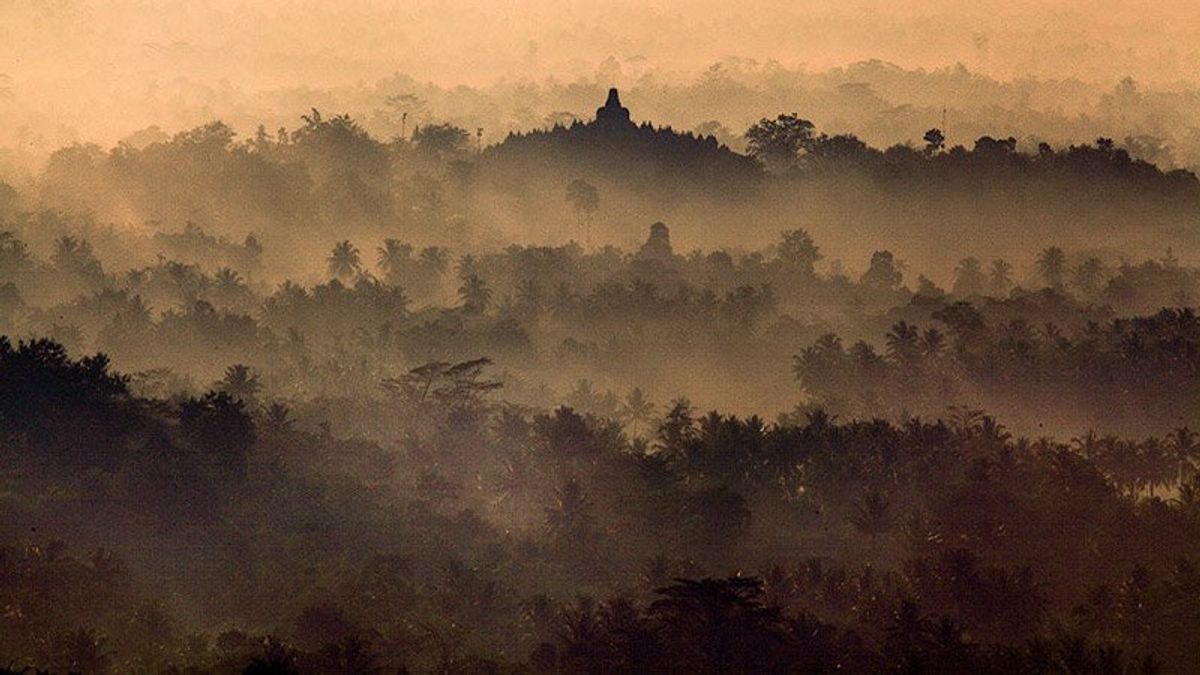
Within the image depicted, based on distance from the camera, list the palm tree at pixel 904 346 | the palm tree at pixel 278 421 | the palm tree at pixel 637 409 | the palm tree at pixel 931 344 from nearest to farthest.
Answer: the palm tree at pixel 278 421
the palm tree at pixel 637 409
the palm tree at pixel 904 346
the palm tree at pixel 931 344

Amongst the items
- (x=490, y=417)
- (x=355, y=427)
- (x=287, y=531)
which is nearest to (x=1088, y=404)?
(x=490, y=417)

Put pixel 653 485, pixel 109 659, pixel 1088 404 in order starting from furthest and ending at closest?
pixel 1088 404 → pixel 653 485 → pixel 109 659

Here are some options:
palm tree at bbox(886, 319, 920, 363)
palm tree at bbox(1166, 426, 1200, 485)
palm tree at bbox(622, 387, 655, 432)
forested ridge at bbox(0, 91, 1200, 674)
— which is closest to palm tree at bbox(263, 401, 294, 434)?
forested ridge at bbox(0, 91, 1200, 674)

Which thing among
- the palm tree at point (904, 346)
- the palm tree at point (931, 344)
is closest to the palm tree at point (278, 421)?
the palm tree at point (904, 346)

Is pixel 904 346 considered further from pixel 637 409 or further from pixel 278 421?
pixel 278 421

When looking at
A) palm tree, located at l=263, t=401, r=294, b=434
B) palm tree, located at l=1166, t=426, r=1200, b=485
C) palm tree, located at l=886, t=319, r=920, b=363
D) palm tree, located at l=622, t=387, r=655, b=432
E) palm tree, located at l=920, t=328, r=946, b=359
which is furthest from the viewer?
palm tree, located at l=920, t=328, r=946, b=359

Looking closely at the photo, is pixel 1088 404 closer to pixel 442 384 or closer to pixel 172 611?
pixel 442 384

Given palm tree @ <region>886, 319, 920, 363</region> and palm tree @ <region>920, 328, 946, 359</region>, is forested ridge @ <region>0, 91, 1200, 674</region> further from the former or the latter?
palm tree @ <region>920, 328, 946, 359</region>

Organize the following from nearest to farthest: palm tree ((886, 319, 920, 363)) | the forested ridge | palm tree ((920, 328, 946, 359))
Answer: the forested ridge, palm tree ((886, 319, 920, 363)), palm tree ((920, 328, 946, 359))

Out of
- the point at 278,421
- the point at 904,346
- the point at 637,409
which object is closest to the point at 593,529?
the point at 278,421

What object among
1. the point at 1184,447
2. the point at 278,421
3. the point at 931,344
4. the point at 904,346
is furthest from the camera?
the point at 931,344

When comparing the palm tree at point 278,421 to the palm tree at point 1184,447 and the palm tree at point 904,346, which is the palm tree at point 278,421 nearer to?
the palm tree at point 904,346
